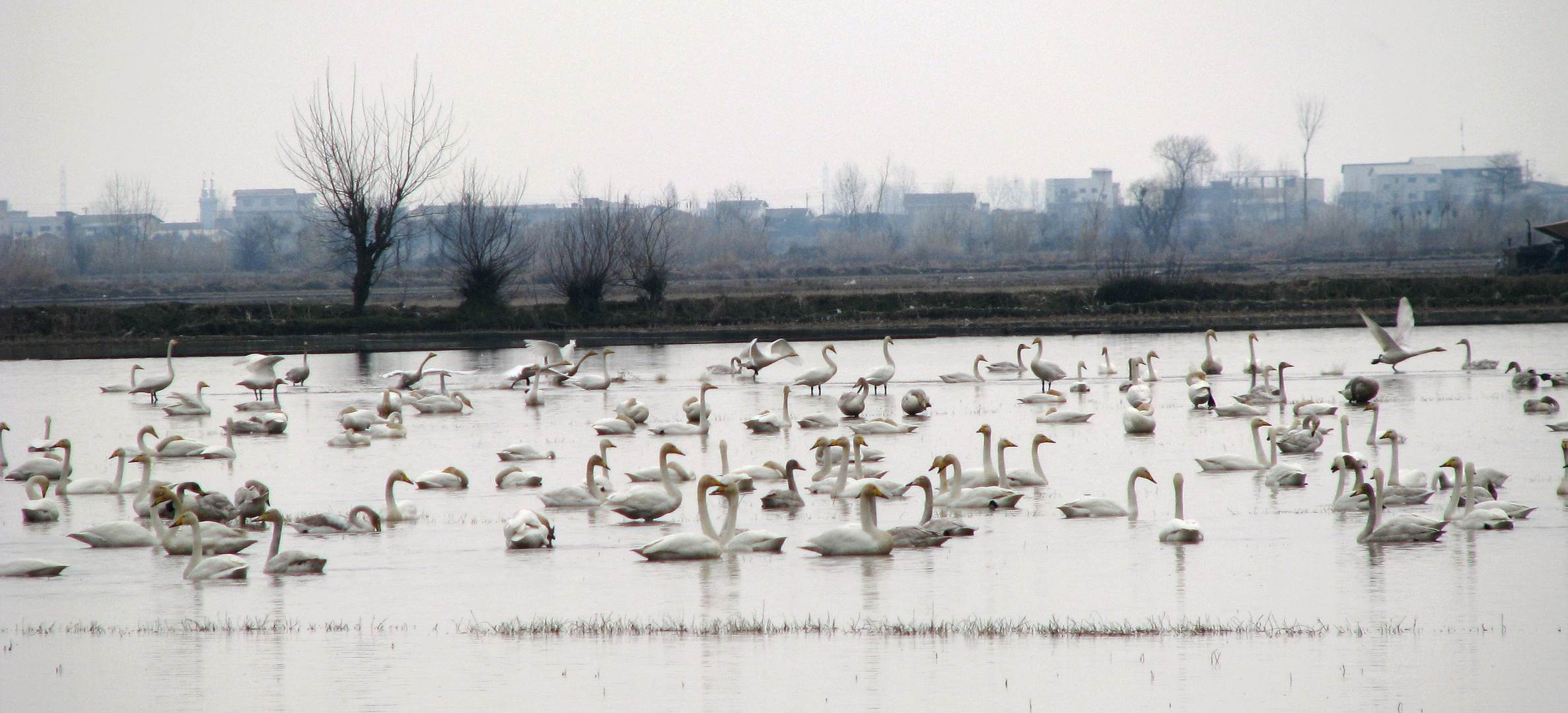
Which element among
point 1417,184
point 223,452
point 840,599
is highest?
point 1417,184

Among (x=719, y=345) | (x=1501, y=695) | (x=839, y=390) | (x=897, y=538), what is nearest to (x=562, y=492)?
(x=897, y=538)

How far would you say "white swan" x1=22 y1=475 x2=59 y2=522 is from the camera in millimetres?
11930

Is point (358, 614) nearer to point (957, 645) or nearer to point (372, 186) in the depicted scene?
point (957, 645)

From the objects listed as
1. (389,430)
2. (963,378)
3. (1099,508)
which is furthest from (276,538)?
(963,378)

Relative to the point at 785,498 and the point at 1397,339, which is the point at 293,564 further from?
the point at 1397,339

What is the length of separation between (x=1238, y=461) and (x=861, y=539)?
5448 mm

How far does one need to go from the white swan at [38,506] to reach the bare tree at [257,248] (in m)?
85.6

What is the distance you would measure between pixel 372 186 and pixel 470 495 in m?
32.8

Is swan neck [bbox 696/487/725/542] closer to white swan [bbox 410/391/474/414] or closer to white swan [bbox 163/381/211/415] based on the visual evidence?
white swan [bbox 410/391/474/414]

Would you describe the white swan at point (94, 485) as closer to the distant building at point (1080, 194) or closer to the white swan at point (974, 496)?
the white swan at point (974, 496)

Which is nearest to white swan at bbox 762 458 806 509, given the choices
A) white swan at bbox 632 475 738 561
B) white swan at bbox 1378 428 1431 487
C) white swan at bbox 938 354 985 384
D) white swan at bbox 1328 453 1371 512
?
white swan at bbox 632 475 738 561

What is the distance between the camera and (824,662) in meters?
7.16

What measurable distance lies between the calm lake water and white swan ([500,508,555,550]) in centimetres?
13

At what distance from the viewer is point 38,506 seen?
1198cm
